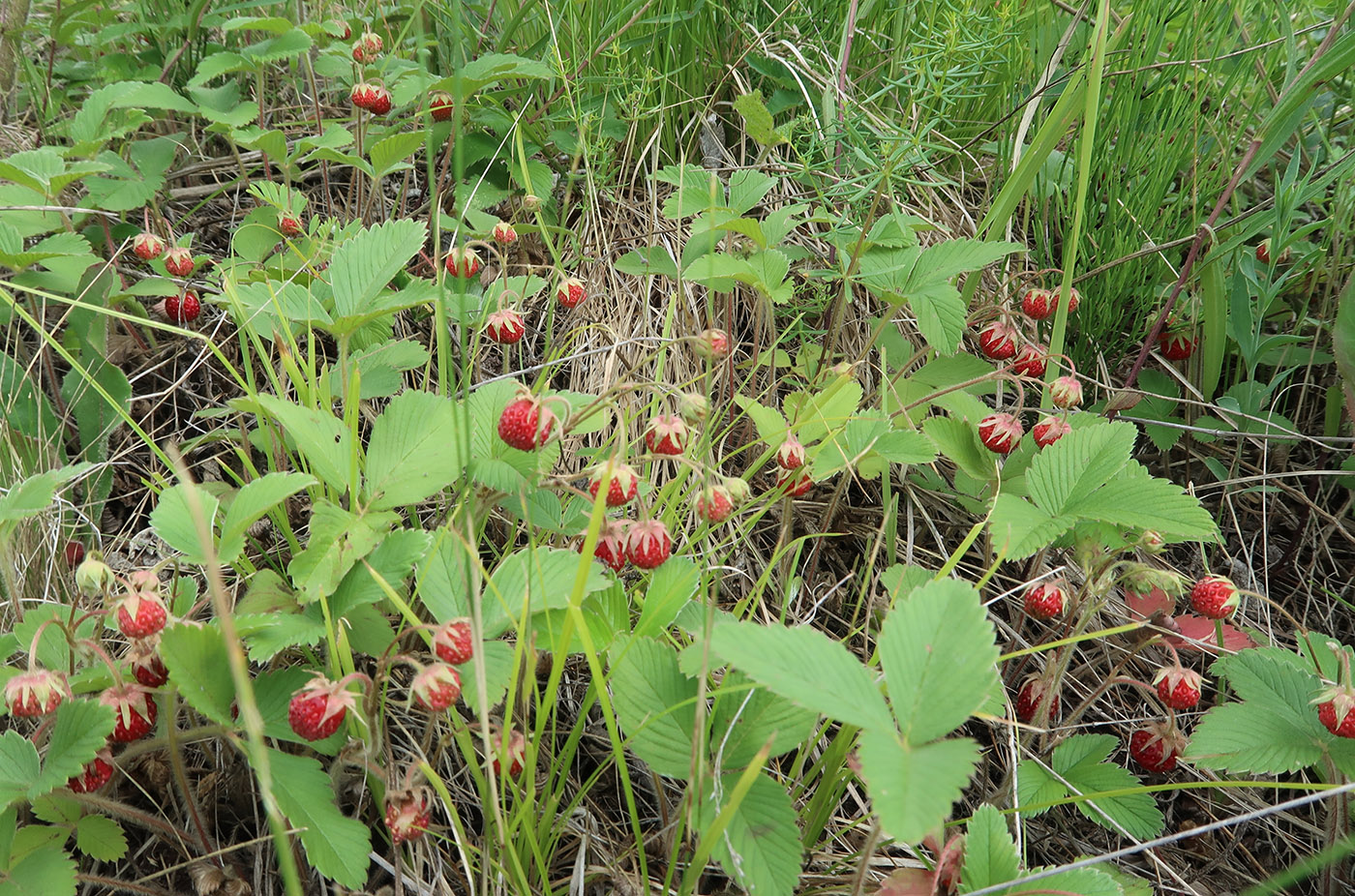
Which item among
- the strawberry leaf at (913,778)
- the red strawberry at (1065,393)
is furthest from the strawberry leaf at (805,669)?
the red strawberry at (1065,393)

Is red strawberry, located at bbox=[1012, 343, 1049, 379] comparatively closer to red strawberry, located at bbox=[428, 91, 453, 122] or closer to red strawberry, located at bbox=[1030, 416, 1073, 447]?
red strawberry, located at bbox=[1030, 416, 1073, 447]

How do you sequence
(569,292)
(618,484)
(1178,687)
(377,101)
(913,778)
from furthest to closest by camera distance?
(377,101) < (569,292) < (1178,687) < (618,484) < (913,778)

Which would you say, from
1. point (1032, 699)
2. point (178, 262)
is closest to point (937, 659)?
point (1032, 699)

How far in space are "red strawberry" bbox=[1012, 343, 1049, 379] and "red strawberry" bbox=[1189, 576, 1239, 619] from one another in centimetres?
46

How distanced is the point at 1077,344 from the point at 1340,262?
1.88ft

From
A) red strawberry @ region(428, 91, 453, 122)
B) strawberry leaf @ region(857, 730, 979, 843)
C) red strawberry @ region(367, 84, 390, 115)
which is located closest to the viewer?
strawberry leaf @ region(857, 730, 979, 843)

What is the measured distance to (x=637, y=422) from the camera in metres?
1.85

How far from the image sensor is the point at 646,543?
1.15 m

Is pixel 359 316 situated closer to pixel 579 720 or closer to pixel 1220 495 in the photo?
pixel 579 720

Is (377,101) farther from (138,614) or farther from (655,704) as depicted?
(655,704)

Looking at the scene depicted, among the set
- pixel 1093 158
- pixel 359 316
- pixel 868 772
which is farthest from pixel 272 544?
pixel 1093 158

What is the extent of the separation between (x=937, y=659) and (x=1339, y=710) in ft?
2.36

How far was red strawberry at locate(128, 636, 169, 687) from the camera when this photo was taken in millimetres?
1084

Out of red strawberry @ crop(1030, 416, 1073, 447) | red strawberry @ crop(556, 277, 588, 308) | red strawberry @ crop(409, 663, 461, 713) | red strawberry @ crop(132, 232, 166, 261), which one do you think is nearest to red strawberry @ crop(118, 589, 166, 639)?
red strawberry @ crop(409, 663, 461, 713)
